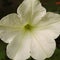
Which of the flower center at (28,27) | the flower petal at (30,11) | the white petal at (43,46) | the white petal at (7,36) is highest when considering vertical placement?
the flower petal at (30,11)

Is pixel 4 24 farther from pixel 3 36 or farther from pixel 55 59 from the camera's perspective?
pixel 55 59

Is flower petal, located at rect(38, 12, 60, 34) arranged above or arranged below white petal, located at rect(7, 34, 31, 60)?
above

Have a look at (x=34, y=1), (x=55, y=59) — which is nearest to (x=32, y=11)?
(x=34, y=1)

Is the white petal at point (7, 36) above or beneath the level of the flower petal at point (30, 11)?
beneath

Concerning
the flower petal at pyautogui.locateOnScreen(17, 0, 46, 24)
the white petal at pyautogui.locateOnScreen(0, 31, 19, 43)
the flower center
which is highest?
the flower petal at pyautogui.locateOnScreen(17, 0, 46, 24)
